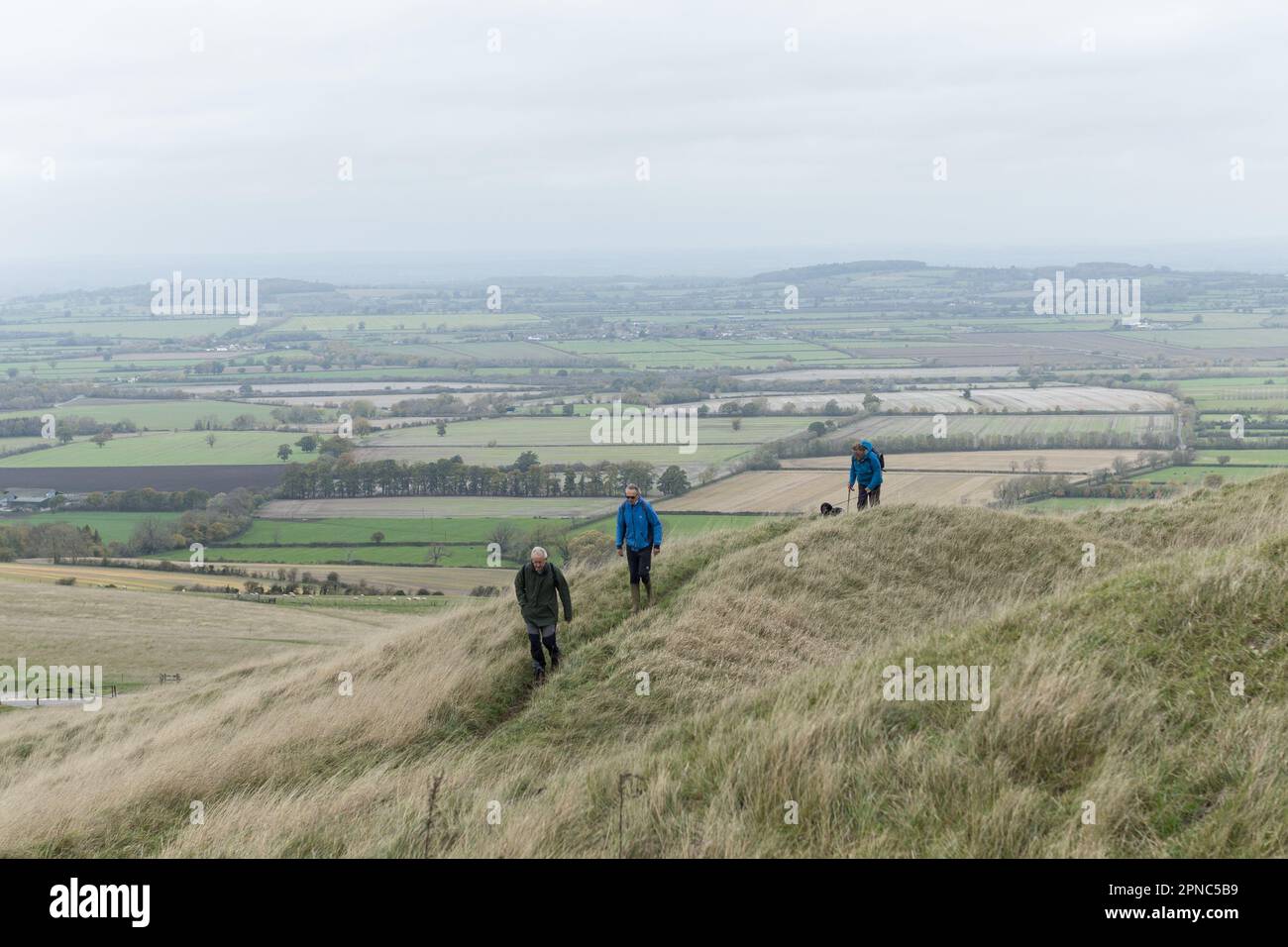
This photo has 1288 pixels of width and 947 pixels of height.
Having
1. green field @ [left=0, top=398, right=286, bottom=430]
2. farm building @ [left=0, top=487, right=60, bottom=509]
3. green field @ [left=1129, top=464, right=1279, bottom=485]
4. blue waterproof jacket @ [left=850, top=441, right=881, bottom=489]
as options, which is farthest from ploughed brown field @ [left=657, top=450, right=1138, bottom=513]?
green field @ [left=0, top=398, right=286, bottom=430]

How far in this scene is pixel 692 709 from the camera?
13.0 metres

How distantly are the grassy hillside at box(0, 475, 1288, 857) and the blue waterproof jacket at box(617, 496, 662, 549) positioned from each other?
47.1 inches

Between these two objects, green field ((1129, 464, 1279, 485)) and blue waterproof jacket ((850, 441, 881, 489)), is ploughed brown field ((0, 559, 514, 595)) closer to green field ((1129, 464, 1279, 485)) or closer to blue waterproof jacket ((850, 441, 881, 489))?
blue waterproof jacket ((850, 441, 881, 489))

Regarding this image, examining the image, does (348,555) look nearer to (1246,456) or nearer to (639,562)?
(639,562)

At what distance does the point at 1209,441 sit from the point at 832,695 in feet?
185

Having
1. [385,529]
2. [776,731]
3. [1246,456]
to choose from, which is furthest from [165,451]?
[776,731]

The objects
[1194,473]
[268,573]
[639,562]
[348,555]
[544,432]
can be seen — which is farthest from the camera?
[544,432]

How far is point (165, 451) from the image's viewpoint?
281 ft

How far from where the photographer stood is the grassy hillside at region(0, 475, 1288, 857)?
7824 mm

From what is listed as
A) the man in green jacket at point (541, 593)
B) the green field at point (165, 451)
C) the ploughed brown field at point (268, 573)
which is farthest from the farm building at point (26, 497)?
the man in green jacket at point (541, 593)

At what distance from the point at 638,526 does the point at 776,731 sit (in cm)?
654

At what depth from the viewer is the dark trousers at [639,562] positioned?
1606 cm
